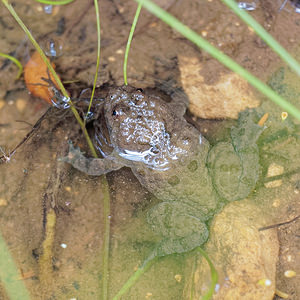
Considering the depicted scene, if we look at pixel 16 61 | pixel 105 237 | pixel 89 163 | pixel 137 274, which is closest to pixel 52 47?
pixel 16 61

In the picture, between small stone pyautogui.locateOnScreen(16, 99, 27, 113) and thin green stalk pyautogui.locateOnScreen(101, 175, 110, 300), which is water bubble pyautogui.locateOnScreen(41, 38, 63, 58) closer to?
small stone pyautogui.locateOnScreen(16, 99, 27, 113)

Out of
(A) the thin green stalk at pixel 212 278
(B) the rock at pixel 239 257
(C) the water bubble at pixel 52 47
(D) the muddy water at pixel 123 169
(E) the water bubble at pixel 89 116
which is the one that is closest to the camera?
(A) the thin green stalk at pixel 212 278

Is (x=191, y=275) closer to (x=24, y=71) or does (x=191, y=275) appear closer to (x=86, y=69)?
(x=86, y=69)

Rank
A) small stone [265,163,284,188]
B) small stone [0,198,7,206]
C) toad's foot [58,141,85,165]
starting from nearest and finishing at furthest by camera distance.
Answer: small stone [0,198,7,206]
small stone [265,163,284,188]
toad's foot [58,141,85,165]

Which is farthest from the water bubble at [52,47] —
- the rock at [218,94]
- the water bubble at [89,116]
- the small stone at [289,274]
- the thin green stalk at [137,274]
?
the small stone at [289,274]

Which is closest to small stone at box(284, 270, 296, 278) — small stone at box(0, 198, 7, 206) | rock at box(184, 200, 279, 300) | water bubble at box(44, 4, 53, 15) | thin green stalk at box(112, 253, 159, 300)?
rock at box(184, 200, 279, 300)


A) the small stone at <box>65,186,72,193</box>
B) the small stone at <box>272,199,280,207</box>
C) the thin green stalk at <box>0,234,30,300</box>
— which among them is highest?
the small stone at <box>272,199,280,207</box>

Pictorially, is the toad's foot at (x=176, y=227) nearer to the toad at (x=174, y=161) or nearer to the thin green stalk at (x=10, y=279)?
the toad at (x=174, y=161)
